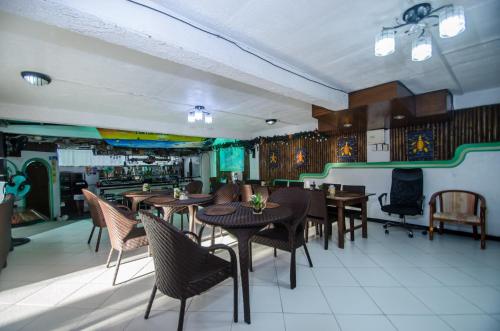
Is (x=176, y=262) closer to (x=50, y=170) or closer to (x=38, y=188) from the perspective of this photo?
(x=50, y=170)

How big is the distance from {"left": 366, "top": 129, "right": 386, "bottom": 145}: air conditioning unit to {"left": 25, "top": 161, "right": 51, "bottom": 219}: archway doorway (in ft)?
29.6

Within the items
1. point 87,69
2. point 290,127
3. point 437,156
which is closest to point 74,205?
point 87,69

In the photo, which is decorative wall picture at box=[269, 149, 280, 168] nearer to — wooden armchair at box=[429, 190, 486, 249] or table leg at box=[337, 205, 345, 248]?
table leg at box=[337, 205, 345, 248]

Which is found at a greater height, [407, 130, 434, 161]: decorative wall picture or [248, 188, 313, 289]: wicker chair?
[407, 130, 434, 161]: decorative wall picture

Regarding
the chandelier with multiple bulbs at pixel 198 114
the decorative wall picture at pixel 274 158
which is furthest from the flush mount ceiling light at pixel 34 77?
the decorative wall picture at pixel 274 158

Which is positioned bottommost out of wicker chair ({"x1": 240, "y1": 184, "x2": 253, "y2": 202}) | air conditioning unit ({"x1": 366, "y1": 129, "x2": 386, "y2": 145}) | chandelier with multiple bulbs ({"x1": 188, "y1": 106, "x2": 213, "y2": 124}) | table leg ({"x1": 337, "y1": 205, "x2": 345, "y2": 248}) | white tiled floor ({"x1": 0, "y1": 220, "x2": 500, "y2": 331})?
white tiled floor ({"x1": 0, "y1": 220, "x2": 500, "y2": 331})

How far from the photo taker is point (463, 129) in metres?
3.97

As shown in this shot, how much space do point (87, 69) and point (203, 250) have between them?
2.68 m

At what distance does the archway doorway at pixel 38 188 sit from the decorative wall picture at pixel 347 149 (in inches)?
333

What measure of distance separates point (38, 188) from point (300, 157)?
26.2 feet

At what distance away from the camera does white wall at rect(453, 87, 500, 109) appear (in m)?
3.67

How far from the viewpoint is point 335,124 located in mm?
4645

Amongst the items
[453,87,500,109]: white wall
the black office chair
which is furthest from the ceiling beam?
[453,87,500,109]: white wall

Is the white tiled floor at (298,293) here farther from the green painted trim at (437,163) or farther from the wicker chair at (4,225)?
the green painted trim at (437,163)
